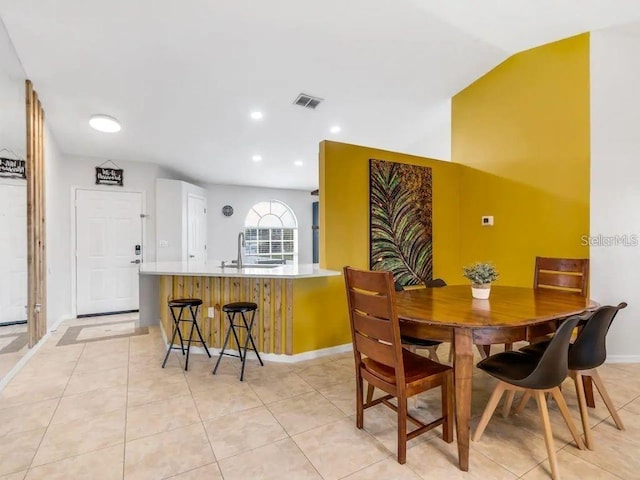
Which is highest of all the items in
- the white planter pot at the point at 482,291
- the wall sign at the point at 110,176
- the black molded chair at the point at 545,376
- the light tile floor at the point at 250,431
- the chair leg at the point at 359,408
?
the wall sign at the point at 110,176

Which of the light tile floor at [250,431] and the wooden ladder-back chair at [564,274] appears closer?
the light tile floor at [250,431]

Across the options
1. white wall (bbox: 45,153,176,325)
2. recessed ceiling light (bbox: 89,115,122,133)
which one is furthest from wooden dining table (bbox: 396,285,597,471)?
white wall (bbox: 45,153,176,325)

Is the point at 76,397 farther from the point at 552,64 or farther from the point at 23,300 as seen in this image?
the point at 552,64

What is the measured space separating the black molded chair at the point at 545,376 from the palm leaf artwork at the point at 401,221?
185 cm

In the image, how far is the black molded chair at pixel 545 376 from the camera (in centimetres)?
150

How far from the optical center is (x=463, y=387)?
158 cm

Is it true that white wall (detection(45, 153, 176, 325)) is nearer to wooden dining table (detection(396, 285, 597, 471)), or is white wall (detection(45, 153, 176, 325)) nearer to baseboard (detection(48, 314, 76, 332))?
baseboard (detection(48, 314, 76, 332))

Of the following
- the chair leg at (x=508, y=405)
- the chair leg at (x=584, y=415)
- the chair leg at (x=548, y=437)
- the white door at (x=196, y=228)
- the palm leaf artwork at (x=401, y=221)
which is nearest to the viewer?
the chair leg at (x=548, y=437)

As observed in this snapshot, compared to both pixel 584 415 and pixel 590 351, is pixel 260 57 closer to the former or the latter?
pixel 590 351

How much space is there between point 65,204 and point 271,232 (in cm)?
436

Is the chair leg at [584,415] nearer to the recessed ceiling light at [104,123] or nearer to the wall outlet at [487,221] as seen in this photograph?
the wall outlet at [487,221]

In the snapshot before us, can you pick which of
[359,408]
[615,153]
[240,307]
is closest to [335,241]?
[240,307]

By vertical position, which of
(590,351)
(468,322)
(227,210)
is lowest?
(590,351)

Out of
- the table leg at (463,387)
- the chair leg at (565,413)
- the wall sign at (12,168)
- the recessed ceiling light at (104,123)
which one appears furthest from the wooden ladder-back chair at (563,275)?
the recessed ceiling light at (104,123)
